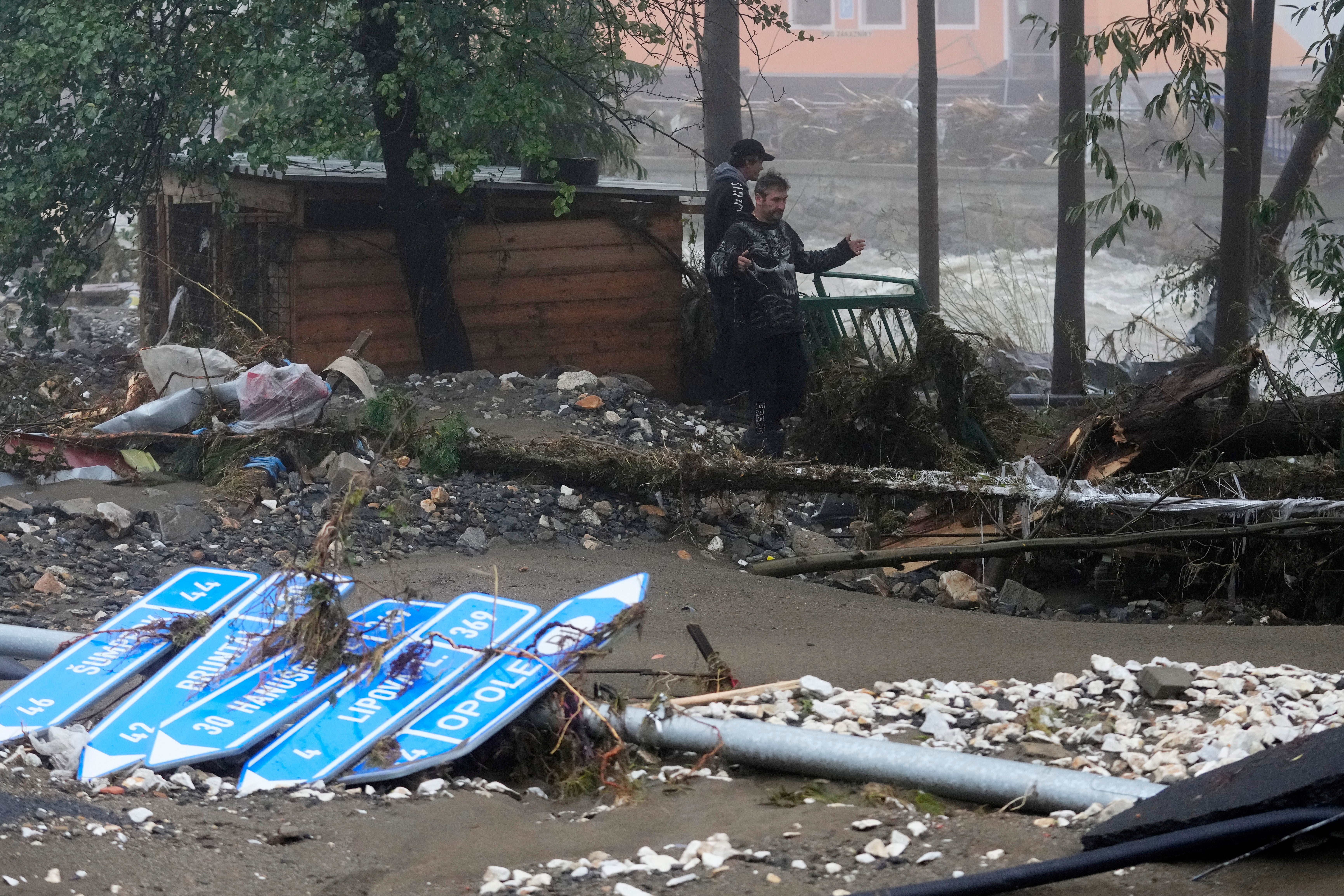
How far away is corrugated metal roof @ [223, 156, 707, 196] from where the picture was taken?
9242mm

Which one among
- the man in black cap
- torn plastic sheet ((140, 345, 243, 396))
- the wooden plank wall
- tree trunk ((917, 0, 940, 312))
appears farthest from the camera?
tree trunk ((917, 0, 940, 312))

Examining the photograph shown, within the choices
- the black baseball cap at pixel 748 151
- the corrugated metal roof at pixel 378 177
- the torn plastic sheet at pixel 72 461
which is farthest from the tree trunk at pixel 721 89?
the torn plastic sheet at pixel 72 461

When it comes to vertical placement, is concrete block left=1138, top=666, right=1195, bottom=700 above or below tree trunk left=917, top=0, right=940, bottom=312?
below

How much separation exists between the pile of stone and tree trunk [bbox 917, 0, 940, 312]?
27.9 ft

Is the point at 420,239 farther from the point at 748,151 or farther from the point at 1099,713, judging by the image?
the point at 1099,713

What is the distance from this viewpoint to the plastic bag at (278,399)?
7035mm

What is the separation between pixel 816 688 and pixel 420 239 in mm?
6178

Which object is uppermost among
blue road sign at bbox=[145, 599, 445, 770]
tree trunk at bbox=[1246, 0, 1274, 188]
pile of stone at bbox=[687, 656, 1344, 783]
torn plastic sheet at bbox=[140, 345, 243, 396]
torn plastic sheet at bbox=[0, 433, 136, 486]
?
tree trunk at bbox=[1246, 0, 1274, 188]

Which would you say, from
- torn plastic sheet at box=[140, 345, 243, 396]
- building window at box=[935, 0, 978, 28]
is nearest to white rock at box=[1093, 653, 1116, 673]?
torn plastic sheet at box=[140, 345, 243, 396]

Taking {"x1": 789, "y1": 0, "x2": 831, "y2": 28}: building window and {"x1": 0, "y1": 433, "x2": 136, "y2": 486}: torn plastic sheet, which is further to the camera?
{"x1": 789, "y1": 0, "x2": 831, "y2": 28}: building window

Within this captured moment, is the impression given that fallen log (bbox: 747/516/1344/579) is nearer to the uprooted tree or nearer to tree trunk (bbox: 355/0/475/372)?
the uprooted tree

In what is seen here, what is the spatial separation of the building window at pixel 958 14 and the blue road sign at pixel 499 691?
4537 centimetres

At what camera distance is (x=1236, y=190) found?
9484 millimetres

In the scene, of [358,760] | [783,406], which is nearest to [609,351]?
[783,406]
